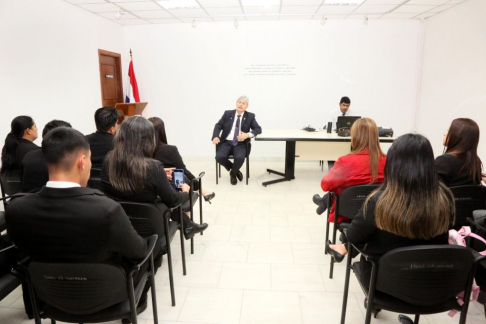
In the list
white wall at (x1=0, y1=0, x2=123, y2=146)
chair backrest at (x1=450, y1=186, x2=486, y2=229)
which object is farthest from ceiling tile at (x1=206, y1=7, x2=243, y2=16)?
chair backrest at (x1=450, y1=186, x2=486, y2=229)

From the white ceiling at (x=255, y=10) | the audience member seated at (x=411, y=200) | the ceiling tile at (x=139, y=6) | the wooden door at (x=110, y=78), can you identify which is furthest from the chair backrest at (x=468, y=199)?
the wooden door at (x=110, y=78)

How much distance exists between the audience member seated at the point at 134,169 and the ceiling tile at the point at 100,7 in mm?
3743

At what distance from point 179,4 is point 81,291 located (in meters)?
4.79

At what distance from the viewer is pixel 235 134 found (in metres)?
5.43

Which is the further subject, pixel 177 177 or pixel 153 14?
pixel 153 14

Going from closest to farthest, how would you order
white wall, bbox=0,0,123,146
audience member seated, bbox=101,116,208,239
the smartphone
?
audience member seated, bbox=101,116,208,239
the smartphone
white wall, bbox=0,0,123,146

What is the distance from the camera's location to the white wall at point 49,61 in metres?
3.84

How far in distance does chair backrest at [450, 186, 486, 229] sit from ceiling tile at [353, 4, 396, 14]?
157 inches

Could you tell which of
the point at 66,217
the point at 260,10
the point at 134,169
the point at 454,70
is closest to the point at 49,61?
the point at 260,10

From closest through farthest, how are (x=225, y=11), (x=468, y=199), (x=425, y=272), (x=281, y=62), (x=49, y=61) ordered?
(x=425, y=272) → (x=468, y=199) → (x=49, y=61) → (x=225, y=11) → (x=281, y=62)

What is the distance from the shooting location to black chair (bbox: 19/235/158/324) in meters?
1.37

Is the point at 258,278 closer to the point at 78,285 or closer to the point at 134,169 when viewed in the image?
the point at 134,169

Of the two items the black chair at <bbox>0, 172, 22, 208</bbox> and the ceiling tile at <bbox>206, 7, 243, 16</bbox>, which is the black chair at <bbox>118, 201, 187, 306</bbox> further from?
the ceiling tile at <bbox>206, 7, 243, 16</bbox>

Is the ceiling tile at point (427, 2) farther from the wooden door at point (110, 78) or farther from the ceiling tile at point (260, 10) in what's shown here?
the wooden door at point (110, 78)
